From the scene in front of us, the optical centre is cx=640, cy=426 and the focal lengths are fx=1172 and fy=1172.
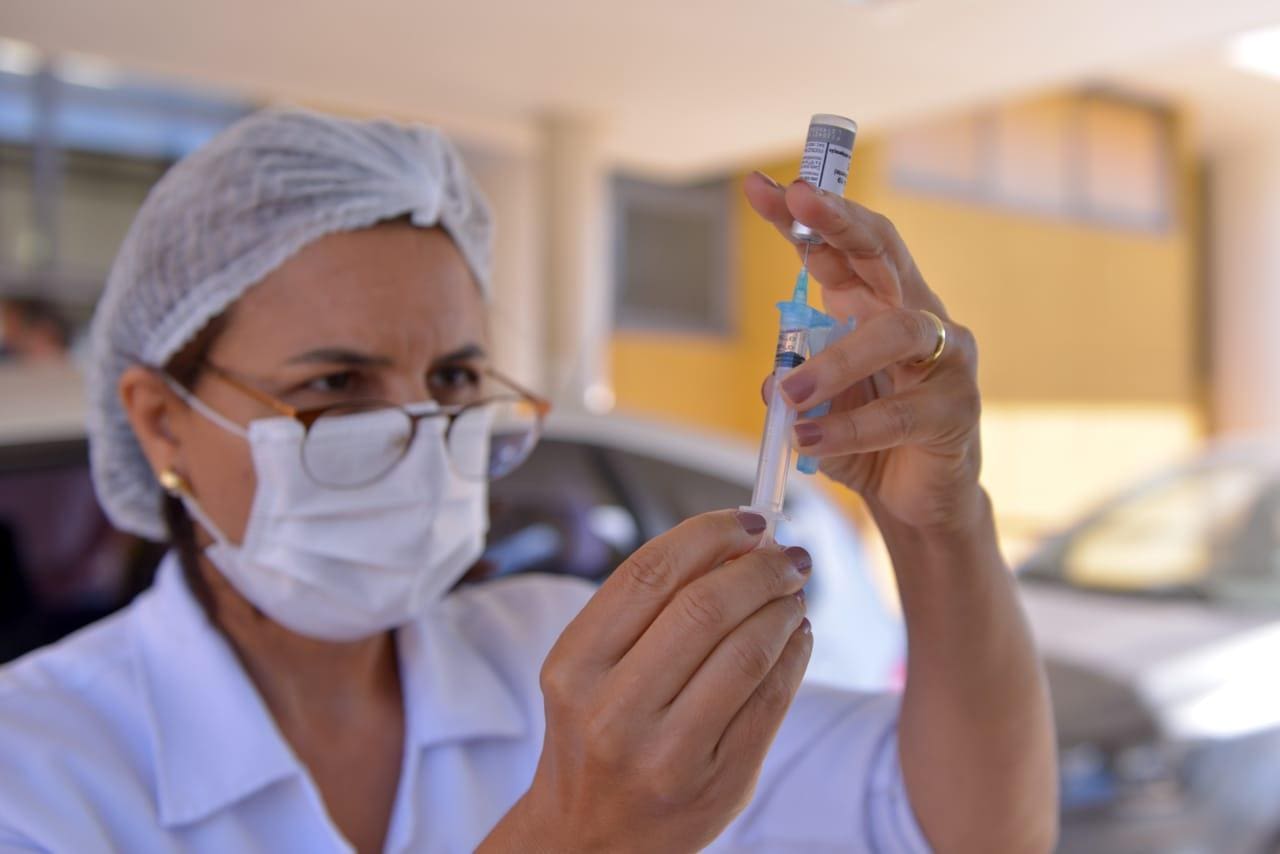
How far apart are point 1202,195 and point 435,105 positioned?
3.16 metres

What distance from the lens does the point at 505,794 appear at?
1.29 m

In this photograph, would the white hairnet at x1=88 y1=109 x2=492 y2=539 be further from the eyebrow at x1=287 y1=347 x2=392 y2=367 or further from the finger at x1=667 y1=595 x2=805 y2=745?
the finger at x1=667 y1=595 x2=805 y2=745

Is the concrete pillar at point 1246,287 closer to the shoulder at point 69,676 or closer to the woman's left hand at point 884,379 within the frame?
the woman's left hand at point 884,379

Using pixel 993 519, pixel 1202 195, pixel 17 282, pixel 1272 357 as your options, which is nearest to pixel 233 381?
pixel 993 519

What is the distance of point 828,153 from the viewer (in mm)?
835

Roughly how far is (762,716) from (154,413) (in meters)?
0.84

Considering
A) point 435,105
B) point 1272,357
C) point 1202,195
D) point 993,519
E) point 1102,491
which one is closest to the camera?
point 993,519

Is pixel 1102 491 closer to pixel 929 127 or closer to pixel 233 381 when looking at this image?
pixel 929 127

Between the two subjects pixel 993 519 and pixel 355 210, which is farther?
pixel 355 210

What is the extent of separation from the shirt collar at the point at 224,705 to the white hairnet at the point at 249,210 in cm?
29

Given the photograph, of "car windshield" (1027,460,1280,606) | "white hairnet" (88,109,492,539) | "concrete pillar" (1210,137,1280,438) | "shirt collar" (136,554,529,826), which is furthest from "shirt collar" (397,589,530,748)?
"concrete pillar" (1210,137,1280,438)

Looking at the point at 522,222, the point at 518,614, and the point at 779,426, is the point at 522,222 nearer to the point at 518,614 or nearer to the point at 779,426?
the point at 518,614

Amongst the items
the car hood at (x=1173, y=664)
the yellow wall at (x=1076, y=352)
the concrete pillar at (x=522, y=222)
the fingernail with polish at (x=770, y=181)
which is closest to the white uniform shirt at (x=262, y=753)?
the fingernail with polish at (x=770, y=181)

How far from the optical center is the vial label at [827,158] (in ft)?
2.74
